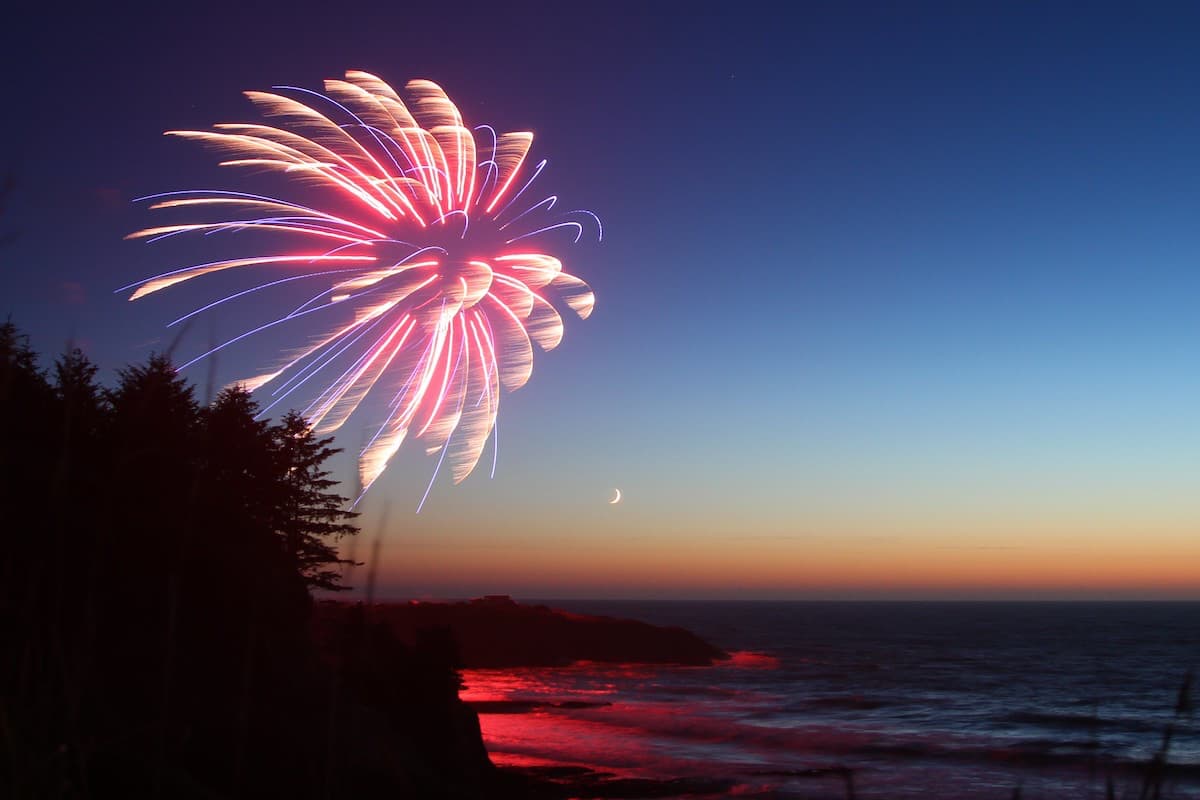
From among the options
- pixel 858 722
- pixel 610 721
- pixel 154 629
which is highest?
pixel 154 629

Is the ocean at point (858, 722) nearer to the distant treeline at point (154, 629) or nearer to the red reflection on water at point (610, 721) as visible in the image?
the red reflection on water at point (610, 721)

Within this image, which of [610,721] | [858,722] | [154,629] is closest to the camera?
[154,629]

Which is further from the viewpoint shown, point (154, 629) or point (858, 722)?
point (858, 722)

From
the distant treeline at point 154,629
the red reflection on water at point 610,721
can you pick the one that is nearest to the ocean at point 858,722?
the red reflection on water at point 610,721

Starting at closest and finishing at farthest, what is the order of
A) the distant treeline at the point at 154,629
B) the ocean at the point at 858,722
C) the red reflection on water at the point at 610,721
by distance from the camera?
the distant treeline at the point at 154,629, the ocean at the point at 858,722, the red reflection on water at the point at 610,721

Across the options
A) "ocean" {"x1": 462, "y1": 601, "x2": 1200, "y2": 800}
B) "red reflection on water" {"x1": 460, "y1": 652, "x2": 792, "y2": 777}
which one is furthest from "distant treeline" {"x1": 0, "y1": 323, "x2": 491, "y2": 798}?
"red reflection on water" {"x1": 460, "y1": 652, "x2": 792, "y2": 777}

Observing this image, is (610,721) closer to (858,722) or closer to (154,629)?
(858,722)

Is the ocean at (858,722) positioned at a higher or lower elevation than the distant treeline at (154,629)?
lower

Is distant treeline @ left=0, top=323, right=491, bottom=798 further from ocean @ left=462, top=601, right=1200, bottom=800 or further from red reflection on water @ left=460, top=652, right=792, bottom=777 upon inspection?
red reflection on water @ left=460, top=652, right=792, bottom=777

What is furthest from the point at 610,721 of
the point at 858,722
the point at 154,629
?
the point at 154,629
